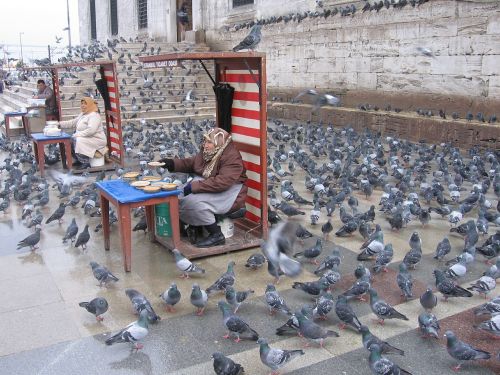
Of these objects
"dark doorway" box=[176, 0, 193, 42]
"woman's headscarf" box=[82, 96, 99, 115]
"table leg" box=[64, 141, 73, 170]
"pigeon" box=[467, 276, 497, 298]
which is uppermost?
"dark doorway" box=[176, 0, 193, 42]

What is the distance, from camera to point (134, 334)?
3.72 m

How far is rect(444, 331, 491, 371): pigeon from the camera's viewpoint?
11.3 ft

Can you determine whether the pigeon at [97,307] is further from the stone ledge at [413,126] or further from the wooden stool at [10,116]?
the wooden stool at [10,116]

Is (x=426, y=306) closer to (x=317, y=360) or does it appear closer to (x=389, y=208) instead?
(x=317, y=360)

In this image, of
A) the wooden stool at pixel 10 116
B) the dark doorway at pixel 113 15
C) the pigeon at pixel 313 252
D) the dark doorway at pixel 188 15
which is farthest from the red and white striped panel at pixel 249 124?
the dark doorway at pixel 113 15

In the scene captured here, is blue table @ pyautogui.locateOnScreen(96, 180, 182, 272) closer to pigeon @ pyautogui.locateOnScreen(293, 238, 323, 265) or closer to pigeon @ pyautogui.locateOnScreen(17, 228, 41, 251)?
pigeon @ pyautogui.locateOnScreen(17, 228, 41, 251)

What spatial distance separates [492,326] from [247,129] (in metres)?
3.22

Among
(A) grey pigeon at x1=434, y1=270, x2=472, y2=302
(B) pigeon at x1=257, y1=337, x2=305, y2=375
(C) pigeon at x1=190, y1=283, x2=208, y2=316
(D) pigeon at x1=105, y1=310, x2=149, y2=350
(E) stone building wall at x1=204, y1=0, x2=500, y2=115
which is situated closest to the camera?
(B) pigeon at x1=257, y1=337, x2=305, y2=375

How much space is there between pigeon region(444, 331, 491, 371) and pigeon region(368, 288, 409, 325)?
0.54m

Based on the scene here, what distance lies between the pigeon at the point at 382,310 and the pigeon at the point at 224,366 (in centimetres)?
129

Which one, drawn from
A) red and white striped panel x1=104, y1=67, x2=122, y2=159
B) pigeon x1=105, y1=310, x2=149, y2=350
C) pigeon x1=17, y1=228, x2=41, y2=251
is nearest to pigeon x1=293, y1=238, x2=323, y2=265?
pigeon x1=105, y1=310, x2=149, y2=350

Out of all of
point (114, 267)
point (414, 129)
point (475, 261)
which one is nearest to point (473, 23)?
point (414, 129)

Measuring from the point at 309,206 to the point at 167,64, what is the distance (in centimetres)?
338

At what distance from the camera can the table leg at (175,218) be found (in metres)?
5.23
